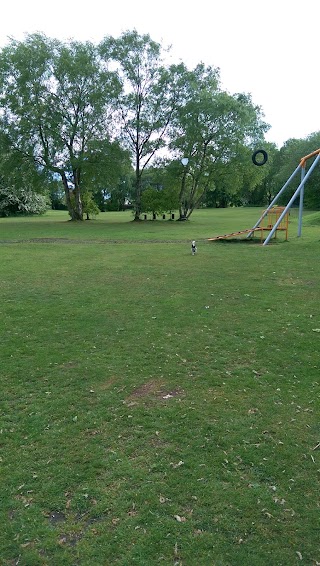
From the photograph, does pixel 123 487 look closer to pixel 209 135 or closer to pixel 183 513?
pixel 183 513

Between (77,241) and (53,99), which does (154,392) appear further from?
(53,99)

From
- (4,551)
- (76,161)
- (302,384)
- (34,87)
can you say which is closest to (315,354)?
(302,384)

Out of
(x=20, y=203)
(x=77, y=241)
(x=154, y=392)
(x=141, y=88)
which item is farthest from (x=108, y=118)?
(x=154, y=392)

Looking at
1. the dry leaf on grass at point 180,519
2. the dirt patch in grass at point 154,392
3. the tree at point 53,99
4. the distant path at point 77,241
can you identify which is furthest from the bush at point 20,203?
the dry leaf on grass at point 180,519

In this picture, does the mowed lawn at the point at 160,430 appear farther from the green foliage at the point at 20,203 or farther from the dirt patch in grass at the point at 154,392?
the green foliage at the point at 20,203

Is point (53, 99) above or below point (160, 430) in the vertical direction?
above

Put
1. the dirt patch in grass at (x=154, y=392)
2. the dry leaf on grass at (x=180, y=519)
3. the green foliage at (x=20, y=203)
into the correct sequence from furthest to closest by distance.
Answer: the green foliage at (x=20, y=203), the dirt patch in grass at (x=154, y=392), the dry leaf on grass at (x=180, y=519)

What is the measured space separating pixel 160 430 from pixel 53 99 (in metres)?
36.6

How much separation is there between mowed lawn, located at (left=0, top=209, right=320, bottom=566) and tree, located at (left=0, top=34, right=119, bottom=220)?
2965 centimetres

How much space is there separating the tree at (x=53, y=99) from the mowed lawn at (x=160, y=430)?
97.3ft

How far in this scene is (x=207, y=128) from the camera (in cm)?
3484

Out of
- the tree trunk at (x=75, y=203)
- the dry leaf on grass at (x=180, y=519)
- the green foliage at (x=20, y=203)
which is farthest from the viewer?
the green foliage at (x=20, y=203)

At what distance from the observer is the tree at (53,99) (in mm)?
33625

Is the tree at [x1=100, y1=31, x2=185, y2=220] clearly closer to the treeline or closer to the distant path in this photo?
the treeline
